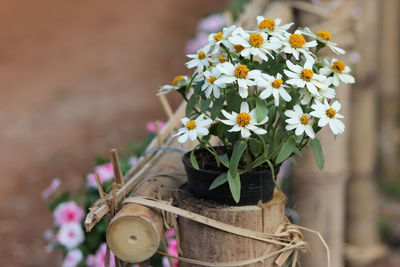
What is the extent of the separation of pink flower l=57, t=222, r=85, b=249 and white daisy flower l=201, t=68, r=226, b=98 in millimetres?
966

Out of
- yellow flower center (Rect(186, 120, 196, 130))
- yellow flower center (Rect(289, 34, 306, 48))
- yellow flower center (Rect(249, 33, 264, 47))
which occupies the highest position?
yellow flower center (Rect(249, 33, 264, 47))

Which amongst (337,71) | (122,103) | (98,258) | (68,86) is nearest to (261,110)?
(337,71)

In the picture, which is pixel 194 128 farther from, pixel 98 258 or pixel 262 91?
pixel 98 258

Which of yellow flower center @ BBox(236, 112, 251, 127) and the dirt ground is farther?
the dirt ground

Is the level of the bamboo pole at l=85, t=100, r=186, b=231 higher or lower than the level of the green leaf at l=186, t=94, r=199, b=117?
lower

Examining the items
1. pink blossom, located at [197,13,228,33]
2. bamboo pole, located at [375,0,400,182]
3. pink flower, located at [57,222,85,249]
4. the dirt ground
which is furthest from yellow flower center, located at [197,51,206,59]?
A: bamboo pole, located at [375,0,400,182]

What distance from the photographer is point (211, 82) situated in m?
0.77

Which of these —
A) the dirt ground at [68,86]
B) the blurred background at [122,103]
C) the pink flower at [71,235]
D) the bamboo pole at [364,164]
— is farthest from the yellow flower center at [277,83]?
the dirt ground at [68,86]

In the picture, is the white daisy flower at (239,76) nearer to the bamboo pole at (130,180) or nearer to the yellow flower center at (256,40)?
the yellow flower center at (256,40)

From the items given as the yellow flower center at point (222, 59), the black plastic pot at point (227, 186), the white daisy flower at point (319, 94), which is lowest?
the black plastic pot at point (227, 186)

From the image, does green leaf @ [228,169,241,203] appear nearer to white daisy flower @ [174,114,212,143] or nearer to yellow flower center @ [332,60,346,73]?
white daisy flower @ [174,114,212,143]

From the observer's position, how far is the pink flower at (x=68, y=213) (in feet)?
5.14

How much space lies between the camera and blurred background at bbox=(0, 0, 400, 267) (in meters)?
2.44

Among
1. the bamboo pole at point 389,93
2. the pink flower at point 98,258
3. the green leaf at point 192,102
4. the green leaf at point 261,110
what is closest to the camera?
the green leaf at point 261,110
